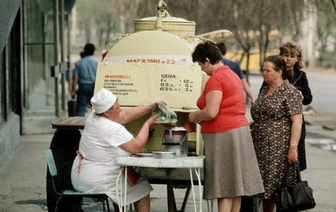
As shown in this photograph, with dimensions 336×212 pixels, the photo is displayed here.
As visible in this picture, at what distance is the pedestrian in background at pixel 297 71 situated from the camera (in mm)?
9956

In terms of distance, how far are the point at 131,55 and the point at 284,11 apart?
21.2m

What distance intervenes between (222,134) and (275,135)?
832 mm

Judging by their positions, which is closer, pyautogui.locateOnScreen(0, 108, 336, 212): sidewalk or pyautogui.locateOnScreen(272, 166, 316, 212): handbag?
pyautogui.locateOnScreen(272, 166, 316, 212): handbag

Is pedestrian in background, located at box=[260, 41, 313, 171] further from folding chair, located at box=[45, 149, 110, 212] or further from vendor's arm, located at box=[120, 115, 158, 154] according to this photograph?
folding chair, located at box=[45, 149, 110, 212]

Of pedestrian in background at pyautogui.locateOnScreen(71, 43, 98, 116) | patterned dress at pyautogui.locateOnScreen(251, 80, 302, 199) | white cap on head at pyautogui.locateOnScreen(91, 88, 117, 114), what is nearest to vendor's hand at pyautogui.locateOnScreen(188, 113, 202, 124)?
white cap on head at pyautogui.locateOnScreen(91, 88, 117, 114)

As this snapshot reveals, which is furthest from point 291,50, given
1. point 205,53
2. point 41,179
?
point 41,179

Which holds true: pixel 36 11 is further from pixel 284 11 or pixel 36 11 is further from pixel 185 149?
pixel 185 149

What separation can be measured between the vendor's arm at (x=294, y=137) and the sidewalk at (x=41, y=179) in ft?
7.76

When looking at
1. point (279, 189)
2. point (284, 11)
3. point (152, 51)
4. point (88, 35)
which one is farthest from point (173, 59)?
point (88, 35)

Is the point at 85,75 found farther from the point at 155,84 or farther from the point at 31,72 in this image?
the point at 155,84

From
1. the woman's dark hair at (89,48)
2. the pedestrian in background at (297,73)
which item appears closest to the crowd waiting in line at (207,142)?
the pedestrian in background at (297,73)

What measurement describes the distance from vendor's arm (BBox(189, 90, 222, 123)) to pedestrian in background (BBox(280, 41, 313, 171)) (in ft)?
5.29

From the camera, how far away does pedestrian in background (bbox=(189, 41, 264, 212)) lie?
8594mm

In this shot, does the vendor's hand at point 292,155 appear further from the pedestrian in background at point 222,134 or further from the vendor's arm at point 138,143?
the vendor's arm at point 138,143
